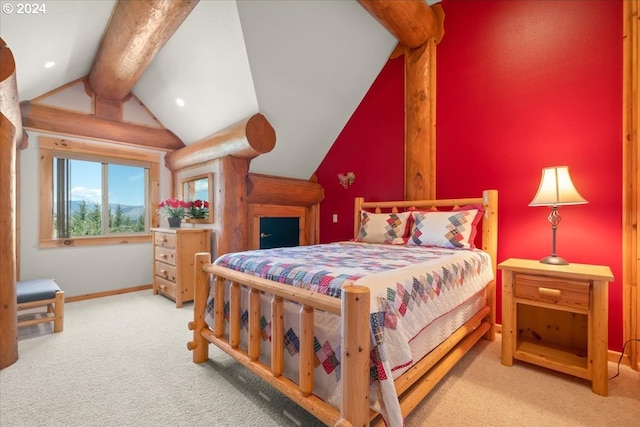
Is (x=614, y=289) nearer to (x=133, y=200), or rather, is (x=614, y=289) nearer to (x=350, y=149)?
(x=350, y=149)

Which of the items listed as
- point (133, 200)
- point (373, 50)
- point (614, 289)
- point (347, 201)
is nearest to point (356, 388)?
point (614, 289)

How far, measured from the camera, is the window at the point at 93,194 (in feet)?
11.3

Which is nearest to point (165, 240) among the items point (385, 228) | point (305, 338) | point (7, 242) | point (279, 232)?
point (279, 232)

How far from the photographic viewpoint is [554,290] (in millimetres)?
1847

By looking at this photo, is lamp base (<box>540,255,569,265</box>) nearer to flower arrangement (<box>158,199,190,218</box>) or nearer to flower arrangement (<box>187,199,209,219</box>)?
flower arrangement (<box>187,199,209,219</box>)

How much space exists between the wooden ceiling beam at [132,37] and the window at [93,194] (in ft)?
2.92

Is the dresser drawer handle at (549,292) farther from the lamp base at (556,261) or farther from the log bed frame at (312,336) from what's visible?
the log bed frame at (312,336)

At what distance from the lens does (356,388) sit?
1084 millimetres

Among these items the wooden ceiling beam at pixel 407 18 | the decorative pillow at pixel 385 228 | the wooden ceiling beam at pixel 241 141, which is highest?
the wooden ceiling beam at pixel 407 18

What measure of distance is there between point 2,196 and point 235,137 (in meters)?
1.82

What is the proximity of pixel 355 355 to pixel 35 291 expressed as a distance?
2.89 metres

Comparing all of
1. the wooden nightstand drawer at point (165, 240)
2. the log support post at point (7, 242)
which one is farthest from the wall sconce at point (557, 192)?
the log support post at point (7, 242)

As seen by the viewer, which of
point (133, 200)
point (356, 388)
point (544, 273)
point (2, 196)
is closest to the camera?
point (356, 388)

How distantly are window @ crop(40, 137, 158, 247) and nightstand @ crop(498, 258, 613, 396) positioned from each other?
14.0 ft
